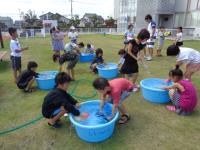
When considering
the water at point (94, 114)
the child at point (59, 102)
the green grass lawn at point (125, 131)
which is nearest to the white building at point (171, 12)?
the green grass lawn at point (125, 131)

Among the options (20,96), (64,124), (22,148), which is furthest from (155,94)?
(20,96)

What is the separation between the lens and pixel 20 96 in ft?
13.0

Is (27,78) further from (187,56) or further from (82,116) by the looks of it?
(187,56)

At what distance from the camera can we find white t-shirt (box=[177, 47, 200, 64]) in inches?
133

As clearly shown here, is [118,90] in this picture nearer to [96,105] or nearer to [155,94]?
[96,105]

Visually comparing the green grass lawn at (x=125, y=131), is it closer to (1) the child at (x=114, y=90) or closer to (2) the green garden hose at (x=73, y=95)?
(2) the green garden hose at (x=73, y=95)

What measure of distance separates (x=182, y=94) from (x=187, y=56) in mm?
878

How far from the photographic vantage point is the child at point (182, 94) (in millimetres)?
2873

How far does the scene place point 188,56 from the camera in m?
3.41

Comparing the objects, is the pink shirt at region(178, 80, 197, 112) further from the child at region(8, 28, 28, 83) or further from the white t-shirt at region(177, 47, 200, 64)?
the child at region(8, 28, 28, 83)

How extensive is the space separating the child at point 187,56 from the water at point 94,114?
1.60 m

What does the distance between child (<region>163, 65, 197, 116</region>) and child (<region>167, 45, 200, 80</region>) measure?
1.67 ft

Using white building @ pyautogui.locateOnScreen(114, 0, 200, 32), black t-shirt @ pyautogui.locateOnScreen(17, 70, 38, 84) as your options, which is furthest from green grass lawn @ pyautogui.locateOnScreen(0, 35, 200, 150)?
white building @ pyautogui.locateOnScreen(114, 0, 200, 32)

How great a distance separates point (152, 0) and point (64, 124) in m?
22.4
